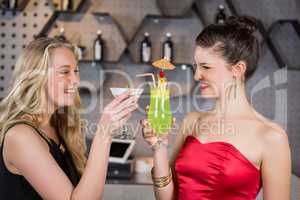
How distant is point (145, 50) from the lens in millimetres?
3793

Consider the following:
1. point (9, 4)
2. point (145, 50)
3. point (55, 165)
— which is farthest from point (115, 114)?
point (9, 4)

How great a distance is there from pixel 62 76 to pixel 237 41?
743 mm

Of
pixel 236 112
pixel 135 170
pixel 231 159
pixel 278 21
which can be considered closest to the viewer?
pixel 231 159

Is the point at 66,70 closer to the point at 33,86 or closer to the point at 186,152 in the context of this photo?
the point at 33,86

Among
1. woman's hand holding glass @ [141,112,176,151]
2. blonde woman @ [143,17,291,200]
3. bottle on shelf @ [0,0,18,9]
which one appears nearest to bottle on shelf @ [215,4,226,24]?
bottle on shelf @ [0,0,18,9]

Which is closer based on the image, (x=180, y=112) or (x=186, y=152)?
(x=186, y=152)

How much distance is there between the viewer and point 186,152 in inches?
73.4

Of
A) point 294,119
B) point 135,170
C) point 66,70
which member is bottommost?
point 135,170

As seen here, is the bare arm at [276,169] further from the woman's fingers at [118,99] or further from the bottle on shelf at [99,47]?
the bottle on shelf at [99,47]

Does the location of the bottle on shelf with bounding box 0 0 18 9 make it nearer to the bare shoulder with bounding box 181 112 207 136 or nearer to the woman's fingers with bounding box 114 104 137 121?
the bare shoulder with bounding box 181 112 207 136

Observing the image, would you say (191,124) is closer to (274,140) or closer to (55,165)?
(274,140)

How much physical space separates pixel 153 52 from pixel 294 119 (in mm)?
1441

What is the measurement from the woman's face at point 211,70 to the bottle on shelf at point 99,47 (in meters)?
2.07

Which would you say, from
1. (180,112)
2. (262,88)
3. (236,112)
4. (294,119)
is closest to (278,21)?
(262,88)
